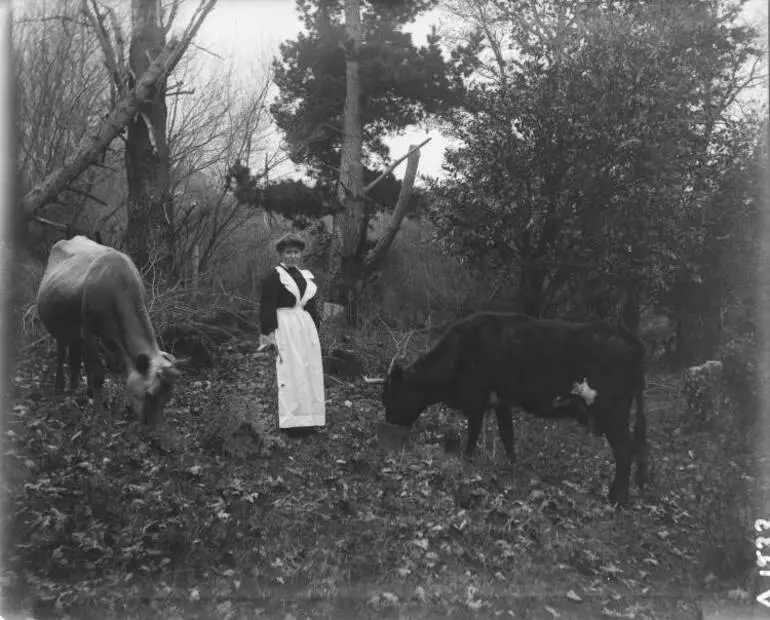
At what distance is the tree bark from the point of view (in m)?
9.50

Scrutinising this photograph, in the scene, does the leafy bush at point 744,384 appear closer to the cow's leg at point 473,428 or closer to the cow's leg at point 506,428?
the cow's leg at point 506,428

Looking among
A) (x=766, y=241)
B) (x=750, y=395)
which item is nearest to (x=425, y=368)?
(x=750, y=395)

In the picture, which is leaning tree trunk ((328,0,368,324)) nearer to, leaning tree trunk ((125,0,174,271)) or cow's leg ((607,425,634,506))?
leaning tree trunk ((125,0,174,271))

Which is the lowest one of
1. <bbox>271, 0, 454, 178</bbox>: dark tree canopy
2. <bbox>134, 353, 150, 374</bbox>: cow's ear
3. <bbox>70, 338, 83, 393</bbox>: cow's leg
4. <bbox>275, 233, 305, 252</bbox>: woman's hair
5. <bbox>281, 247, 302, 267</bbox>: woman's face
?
<bbox>70, 338, 83, 393</bbox>: cow's leg

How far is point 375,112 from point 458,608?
460 inches

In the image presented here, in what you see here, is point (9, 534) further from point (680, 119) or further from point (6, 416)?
point (680, 119)

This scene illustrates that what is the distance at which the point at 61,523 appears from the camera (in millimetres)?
5176

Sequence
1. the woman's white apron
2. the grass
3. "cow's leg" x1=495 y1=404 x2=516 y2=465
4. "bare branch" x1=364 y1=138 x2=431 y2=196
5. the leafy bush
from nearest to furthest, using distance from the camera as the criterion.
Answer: the grass < the woman's white apron < "cow's leg" x1=495 y1=404 x2=516 y2=465 < the leafy bush < "bare branch" x1=364 y1=138 x2=431 y2=196

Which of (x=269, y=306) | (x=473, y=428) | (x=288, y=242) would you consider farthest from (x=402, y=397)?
(x=288, y=242)

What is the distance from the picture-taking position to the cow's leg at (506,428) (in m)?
7.77

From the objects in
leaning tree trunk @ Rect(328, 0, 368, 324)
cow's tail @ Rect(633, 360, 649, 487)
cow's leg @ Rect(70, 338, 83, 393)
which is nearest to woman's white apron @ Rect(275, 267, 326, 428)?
cow's leg @ Rect(70, 338, 83, 393)

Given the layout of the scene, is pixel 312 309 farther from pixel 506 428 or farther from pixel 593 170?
pixel 593 170

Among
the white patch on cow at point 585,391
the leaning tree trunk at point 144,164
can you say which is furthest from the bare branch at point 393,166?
the white patch on cow at point 585,391

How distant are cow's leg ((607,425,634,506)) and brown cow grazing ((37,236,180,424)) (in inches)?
168
